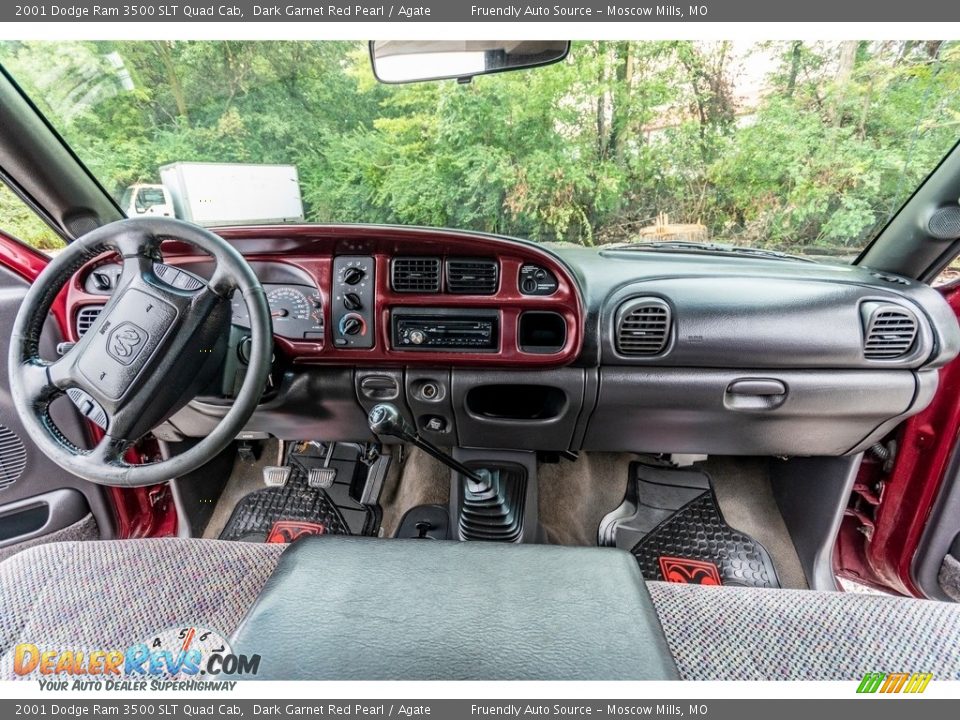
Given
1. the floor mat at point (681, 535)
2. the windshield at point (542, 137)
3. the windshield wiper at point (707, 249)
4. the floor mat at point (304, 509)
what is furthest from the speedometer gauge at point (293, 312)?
the floor mat at point (681, 535)

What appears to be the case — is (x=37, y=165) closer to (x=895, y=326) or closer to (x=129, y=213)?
(x=129, y=213)

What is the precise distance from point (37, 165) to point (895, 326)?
2838 millimetres

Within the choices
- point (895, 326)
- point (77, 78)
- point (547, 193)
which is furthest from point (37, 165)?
point (895, 326)

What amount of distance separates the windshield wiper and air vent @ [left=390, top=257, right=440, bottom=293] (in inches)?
35.0

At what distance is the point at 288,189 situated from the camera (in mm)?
1874

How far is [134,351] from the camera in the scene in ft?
3.83

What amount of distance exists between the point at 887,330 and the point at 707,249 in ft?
2.12

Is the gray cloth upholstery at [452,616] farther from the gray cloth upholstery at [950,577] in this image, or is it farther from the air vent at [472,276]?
the gray cloth upholstery at [950,577]

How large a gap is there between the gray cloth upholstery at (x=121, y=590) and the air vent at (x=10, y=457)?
3.22 ft

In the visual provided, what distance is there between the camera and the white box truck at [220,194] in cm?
177

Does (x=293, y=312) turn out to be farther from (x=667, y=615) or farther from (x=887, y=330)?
(x=887, y=330)

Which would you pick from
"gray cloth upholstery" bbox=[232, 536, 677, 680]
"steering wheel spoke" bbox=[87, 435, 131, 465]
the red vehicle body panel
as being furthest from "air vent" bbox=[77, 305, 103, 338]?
the red vehicle body panel

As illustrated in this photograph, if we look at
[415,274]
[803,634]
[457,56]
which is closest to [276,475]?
[415,274]

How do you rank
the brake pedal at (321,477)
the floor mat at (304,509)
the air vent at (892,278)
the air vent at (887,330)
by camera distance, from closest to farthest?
the air vent at (887,330) → the air vent at (892,278) → the floor mat at (304,509) → the brake pedal at (321,477)
